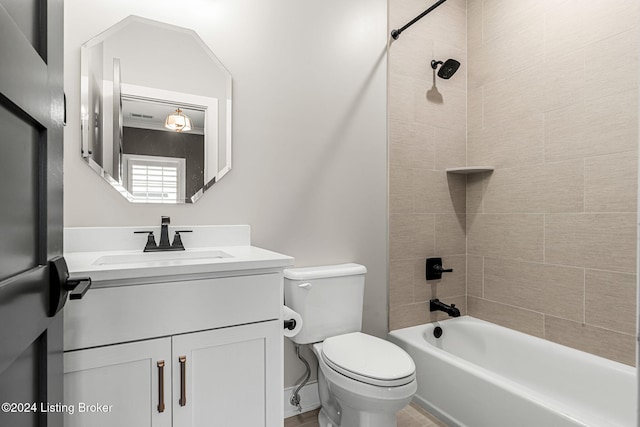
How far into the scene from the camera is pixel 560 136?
190 cm

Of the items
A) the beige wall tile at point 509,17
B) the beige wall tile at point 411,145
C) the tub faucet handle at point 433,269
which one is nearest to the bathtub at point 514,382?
the tub faucet handle at point 433,269

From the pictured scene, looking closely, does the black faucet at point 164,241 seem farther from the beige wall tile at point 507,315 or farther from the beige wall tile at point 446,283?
the beige wall tile at point 507,315

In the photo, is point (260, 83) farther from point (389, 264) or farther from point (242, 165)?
point (389, 264)

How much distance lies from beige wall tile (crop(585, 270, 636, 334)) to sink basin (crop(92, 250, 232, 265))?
1.78 meters

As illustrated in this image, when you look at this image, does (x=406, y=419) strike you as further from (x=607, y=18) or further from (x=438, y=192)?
(x=607, y=18)

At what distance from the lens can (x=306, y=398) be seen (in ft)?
6.24

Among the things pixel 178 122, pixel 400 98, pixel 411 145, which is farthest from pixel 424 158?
pixel 178 122

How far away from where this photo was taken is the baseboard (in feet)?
6.03

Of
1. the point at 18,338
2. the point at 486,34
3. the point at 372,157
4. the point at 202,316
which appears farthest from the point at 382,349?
the point at 486,34

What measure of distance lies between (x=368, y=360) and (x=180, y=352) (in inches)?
30.4

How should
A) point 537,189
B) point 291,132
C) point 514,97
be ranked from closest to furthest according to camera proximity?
1. point 291,132
2. point 537,189
3. point 514,97

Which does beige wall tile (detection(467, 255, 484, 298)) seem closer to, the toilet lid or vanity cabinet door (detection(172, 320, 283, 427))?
the toilet lid

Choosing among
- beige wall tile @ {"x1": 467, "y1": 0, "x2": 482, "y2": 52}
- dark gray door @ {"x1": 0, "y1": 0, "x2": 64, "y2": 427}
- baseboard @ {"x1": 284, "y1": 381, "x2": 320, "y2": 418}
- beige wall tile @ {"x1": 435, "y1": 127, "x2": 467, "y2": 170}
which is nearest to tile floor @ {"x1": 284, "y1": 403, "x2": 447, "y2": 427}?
baseboard @ {"x1": 284, "y1": 381, "x2": 320, "y2": 418}

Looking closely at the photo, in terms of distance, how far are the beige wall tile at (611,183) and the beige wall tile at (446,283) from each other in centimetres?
83
